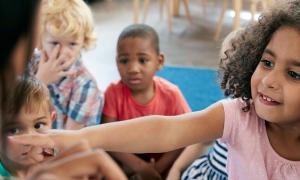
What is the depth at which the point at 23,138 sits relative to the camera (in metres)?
0.85

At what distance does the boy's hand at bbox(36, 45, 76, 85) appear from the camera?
64.5 inches

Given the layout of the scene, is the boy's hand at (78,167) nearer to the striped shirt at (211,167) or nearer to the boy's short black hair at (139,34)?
the striped shirt at (211,167)

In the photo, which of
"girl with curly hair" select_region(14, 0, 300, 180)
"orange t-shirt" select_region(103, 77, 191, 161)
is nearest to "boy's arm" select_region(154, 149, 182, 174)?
"orange t-shirt" select_region(103, 77, 191, 161)

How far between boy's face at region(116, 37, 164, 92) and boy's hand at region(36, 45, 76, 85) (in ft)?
0.65

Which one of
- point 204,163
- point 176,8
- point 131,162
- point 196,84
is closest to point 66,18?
point 131,162

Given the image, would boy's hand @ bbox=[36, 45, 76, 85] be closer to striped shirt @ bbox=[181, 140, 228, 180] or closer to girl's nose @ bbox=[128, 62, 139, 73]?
girl's nose @ bbox=[128, 62, 139, 73]

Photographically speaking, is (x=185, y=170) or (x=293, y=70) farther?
(x=185, y=170)

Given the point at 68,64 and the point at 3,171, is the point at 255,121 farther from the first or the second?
the point at 68,64

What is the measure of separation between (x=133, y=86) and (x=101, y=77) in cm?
100

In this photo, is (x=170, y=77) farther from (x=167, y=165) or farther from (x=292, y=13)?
(x=292, y=13)

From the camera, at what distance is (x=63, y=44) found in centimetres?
168

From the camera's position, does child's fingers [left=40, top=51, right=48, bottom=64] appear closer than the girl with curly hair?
No

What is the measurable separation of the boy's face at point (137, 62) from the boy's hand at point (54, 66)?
0.65ft

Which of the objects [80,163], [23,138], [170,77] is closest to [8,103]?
[80,163]
